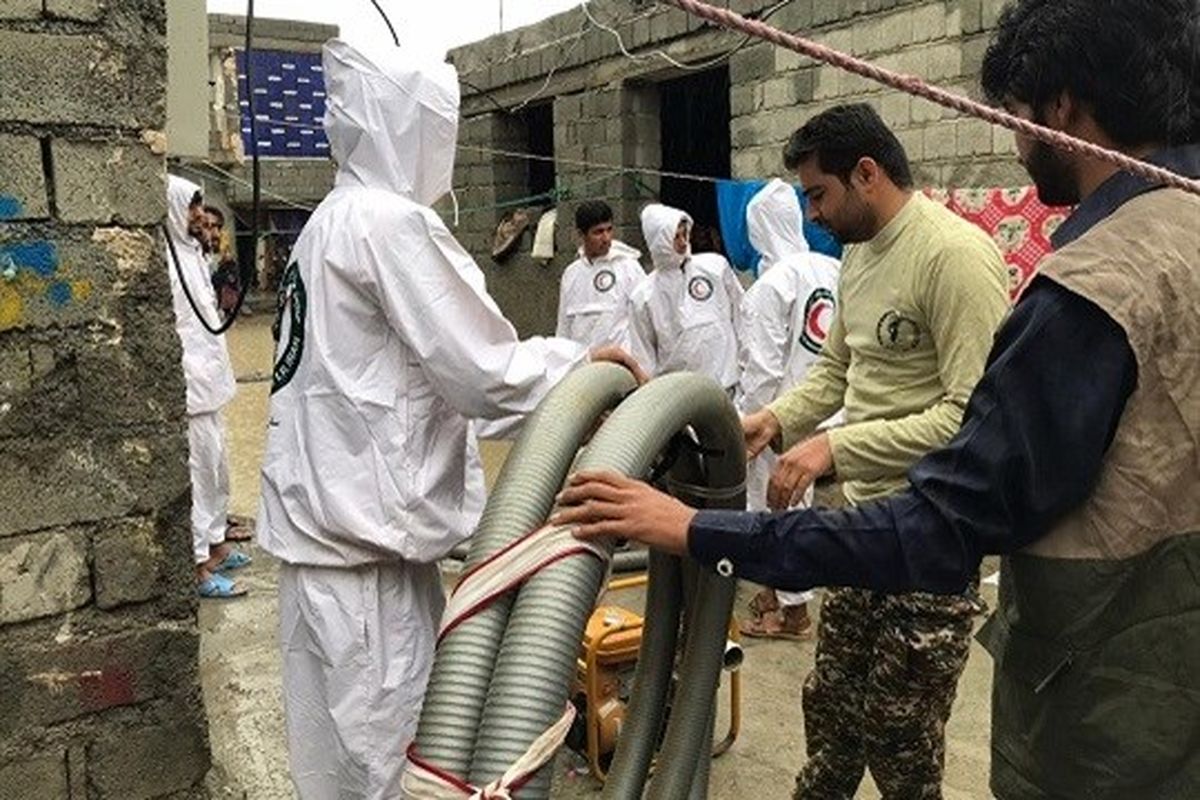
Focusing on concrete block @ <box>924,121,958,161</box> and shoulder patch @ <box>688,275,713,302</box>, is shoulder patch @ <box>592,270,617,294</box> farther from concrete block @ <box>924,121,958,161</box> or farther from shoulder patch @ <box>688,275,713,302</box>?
concrete block @ <box>924,121,958,161</box>

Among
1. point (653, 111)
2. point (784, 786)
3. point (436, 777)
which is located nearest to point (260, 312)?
point (653, 111)

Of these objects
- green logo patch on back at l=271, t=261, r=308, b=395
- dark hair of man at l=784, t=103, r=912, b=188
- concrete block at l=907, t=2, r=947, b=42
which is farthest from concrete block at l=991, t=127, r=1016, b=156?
green logo patch on back at l=271, t=261, r=308, b=395

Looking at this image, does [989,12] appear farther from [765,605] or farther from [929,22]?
[765,605]

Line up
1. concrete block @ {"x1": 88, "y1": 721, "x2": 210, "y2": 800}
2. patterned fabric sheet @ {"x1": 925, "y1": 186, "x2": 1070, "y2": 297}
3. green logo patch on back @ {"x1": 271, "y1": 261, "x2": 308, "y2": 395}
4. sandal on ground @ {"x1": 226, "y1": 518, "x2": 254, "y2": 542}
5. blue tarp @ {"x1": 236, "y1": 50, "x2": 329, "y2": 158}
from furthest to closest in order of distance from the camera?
blue tarp @ {"x1": 236, "y1": 50, "x2": 329, "y2": 158} → sandal on ground @ {"x1": 226, "y1": 518, "x2": 254, "y2": 542} → patterned fabric sheet @ {"x1": 925, "y1": 186, "x2": 1070, "y2": 297} → concrete block @ {"x1": 88, "y1": 721, "x2": 210, "y2": 800} → green logo patch on back @ {"x1": 271, "y1": 261, "x2": 308, "y2": 395}

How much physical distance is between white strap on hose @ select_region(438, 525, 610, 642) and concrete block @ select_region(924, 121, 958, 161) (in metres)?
5.55

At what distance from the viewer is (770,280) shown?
486cm

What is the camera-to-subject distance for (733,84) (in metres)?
8.09

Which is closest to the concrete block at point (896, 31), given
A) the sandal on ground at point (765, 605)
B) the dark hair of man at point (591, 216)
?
the dark hair of man at point (591, 216)

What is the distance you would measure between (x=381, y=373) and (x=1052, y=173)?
1.39 m

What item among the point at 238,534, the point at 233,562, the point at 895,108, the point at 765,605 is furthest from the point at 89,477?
the point at 895,108

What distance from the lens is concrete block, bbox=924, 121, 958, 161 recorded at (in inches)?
255

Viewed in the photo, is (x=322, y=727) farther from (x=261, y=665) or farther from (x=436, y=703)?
(x=261, y=665)

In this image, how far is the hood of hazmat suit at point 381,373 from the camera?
231cm

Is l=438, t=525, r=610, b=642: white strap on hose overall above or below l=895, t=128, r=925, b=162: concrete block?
below
